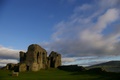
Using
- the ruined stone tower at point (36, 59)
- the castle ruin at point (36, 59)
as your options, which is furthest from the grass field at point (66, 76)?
the ruined stone tower at point (36, 59)

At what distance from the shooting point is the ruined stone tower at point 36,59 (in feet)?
259

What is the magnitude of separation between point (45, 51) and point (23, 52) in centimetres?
778

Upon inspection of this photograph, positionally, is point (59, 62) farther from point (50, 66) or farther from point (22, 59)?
point (22, 59)

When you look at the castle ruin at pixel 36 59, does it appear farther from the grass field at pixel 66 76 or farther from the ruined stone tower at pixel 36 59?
the grass field at pixel 66 76

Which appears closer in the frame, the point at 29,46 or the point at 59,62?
the point at 29,46

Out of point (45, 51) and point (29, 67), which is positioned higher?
point (45, 51)

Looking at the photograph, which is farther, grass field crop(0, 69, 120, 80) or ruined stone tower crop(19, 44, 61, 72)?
ruined stone tower crop(19, 44, 61, 72)

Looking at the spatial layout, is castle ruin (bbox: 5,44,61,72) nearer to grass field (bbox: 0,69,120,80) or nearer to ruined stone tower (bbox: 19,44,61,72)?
ruined stone tower (bbox: 19,44,61,72)

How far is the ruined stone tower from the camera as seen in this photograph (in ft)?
259

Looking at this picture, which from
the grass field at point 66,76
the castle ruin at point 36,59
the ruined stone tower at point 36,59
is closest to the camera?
the grass field at point 66,76

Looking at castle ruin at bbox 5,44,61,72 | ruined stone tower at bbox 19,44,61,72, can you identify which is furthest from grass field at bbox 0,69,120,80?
ruined stone tower at bbox 19,44,61,72

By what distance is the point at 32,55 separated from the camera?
82.1 m

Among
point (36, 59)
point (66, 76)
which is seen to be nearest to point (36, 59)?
point (36, 59)

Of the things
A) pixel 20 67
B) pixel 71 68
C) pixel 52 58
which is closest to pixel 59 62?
pixel 52 58
